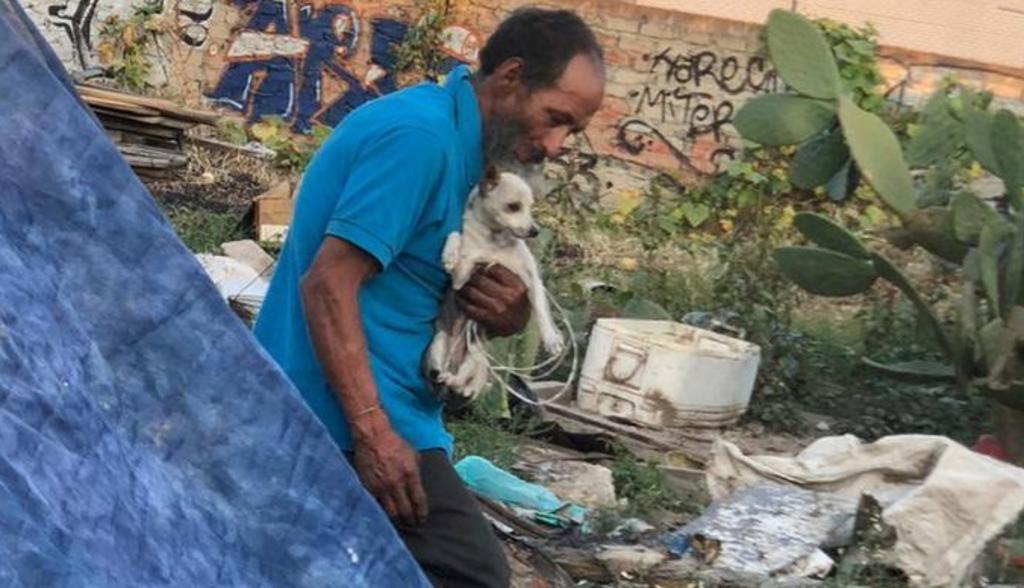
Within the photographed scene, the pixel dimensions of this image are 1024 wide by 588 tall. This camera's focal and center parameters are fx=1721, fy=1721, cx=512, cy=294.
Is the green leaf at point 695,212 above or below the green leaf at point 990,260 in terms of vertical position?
below

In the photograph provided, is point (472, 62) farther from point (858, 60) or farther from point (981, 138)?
point (981, 138)

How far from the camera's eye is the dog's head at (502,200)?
3.37m

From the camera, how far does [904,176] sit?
27.1 ft

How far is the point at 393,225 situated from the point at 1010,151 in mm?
5437

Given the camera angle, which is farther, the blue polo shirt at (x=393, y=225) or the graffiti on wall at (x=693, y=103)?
the graffiti on wall at (x=693, y=103)

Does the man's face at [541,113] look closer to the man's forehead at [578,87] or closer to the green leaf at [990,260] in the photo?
the man's forehead at [578,87]

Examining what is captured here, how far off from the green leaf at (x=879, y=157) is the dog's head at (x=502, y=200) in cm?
509

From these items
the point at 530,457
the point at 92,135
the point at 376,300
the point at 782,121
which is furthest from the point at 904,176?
the point at 92,135

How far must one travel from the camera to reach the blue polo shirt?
3.16 m

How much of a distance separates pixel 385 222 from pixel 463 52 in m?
11.0

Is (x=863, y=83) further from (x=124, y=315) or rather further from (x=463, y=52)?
(x=124, y=315)

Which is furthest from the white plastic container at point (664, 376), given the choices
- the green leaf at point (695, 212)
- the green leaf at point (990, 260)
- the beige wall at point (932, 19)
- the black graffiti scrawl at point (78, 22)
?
the beige wall at point (932, 19)

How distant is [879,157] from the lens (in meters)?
8.32

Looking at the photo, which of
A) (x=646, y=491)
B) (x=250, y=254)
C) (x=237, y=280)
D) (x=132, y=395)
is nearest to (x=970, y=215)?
(x=646, y=491)
